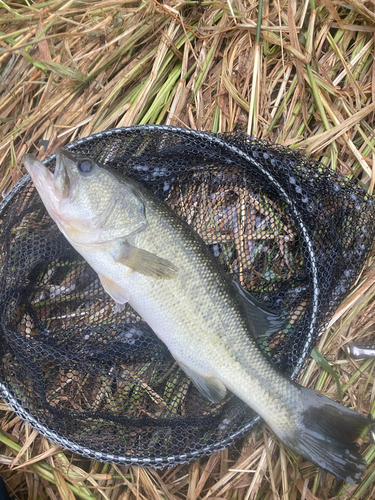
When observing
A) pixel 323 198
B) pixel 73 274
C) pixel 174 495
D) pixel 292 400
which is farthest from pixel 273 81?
pixel 174 495

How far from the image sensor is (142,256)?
1.95 m

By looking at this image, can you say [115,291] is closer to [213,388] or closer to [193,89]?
[213,388]

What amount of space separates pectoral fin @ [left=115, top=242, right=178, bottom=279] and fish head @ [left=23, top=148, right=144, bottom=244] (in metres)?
0.13

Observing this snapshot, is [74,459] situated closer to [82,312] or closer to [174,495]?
[174,495]

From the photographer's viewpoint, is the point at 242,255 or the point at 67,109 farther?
the point at 67,109

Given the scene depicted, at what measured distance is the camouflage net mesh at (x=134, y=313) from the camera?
7.19 feet

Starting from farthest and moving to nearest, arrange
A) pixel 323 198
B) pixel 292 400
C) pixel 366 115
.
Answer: pixel 366 115
pixel 323 198
pixel 292 400

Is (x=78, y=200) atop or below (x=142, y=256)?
atop

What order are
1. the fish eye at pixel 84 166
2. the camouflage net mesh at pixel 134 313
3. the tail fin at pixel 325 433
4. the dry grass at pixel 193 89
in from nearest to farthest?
the tail fin at pixel 325 433, the fish eye at pixel 84 166, the camouflage net mesh at pixel 134 313, the dry grass at pixel 193 89

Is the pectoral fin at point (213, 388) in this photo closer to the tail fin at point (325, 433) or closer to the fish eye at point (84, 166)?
the tail fin at point (325, 433)

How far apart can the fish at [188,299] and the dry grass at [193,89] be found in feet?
1.81

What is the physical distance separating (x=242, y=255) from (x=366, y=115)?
54.9 inches

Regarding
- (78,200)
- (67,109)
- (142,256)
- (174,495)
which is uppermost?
(67,109)

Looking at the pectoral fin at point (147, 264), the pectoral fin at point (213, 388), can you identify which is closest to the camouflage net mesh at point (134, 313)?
the pectoral fin at point (213, 388)
